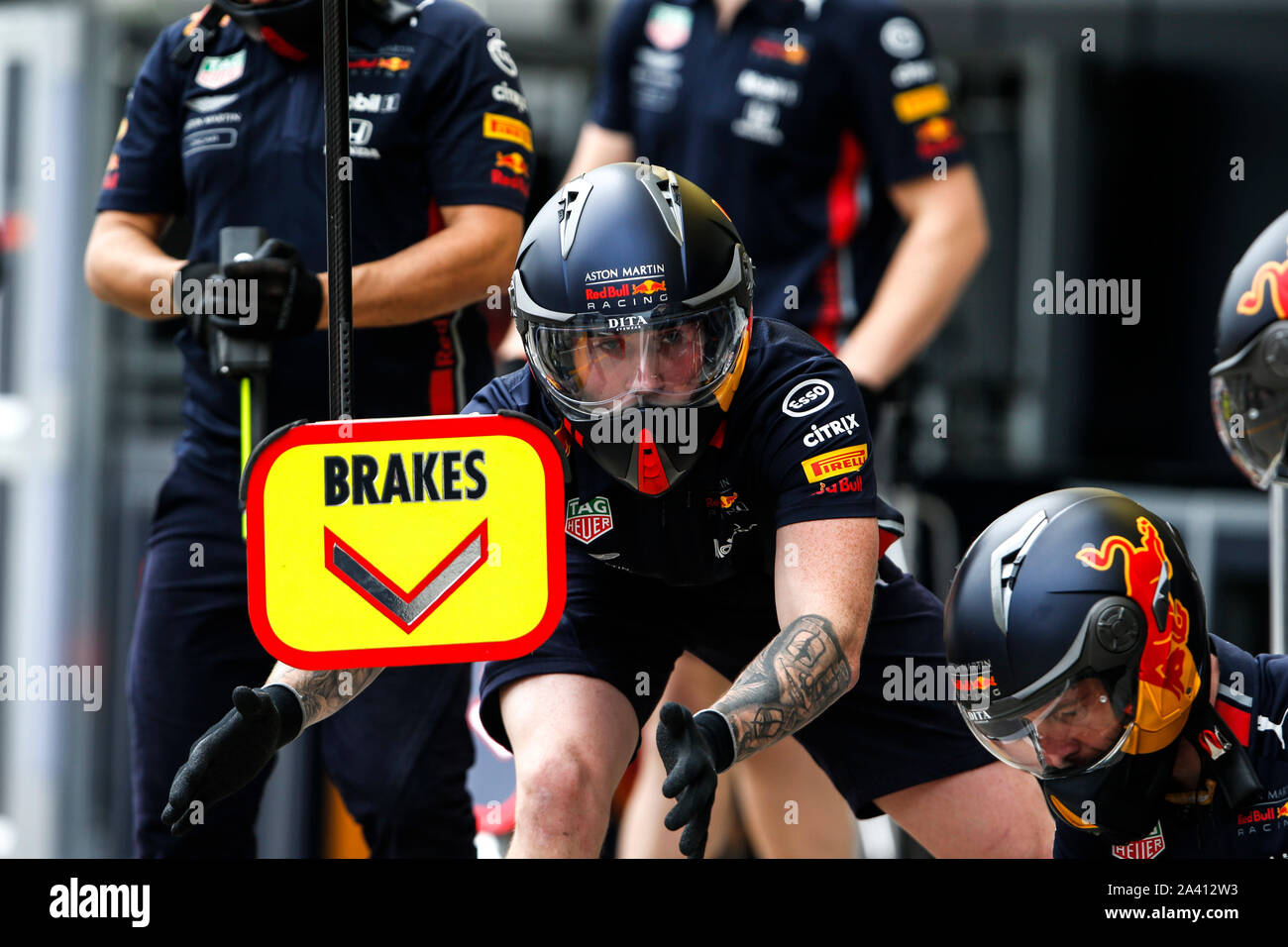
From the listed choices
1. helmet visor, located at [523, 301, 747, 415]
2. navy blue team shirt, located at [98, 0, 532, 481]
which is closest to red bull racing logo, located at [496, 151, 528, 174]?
navy blue team shirt, located at [98, 0, 532, 481]

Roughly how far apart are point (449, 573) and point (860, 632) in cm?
60

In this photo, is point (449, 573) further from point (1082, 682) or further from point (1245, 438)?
point (1245, 438)

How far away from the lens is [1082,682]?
2145 millimetres

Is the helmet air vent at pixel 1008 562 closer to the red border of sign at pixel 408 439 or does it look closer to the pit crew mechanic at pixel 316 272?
the red border of sign at pixel 408 439

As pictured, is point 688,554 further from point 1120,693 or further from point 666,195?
point 1120,693

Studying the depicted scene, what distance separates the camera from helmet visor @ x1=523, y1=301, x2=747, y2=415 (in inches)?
88.4

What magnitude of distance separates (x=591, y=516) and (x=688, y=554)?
0.14m

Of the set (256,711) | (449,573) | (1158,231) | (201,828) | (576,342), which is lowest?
(201,828)

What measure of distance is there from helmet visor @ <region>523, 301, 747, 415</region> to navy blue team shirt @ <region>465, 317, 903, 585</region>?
0.42 feet

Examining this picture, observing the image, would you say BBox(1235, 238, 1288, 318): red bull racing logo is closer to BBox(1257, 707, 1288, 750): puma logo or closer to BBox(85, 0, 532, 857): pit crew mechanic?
BBox(1257, 707, 1288, 750): puma logo

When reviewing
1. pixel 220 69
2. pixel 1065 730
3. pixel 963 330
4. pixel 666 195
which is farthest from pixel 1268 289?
pixel 963 330

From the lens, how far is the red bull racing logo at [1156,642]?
215 centimetres

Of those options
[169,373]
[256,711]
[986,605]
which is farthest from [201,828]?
[169,373]

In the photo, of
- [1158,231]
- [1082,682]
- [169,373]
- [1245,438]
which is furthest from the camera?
[1158,231]
